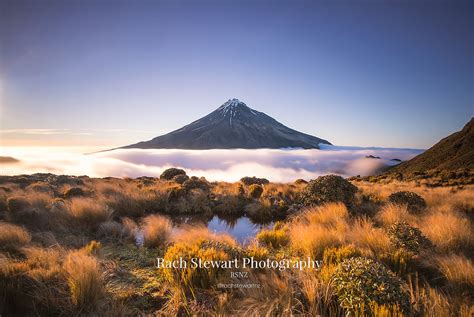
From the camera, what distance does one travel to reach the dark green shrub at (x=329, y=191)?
28.9ft

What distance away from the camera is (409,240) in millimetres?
4324

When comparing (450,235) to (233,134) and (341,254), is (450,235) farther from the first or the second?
(233,134)

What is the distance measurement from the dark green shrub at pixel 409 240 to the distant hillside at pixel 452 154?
41200 mm

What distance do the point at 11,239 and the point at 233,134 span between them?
14957 cm

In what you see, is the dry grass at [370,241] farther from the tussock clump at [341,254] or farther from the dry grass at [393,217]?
the dry grass at [393,217]

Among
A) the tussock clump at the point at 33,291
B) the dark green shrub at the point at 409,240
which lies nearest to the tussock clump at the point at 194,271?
the tussock clump at the point at 33,291

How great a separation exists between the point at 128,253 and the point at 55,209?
4.25 m

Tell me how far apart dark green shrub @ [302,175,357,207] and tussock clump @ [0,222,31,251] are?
8462 millimetres

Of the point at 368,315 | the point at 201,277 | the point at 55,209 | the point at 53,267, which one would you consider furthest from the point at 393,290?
the point at 55,209

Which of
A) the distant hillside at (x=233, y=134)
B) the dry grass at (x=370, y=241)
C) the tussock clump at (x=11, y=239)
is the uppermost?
the distant hillside at (x=233, y=134)

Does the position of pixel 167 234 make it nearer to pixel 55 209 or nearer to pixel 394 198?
pixel 55 209

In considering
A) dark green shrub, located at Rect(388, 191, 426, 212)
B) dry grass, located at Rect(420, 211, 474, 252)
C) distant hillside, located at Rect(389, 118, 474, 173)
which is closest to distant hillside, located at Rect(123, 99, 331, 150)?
distant hillside, located at Rect(389, 118, 474, 173)

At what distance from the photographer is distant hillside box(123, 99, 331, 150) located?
14650 centimetres

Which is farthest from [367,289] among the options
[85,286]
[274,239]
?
[85,286]
